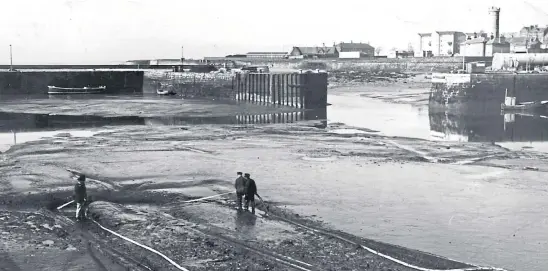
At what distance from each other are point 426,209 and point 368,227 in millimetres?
2445

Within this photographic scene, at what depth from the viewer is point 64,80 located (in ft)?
247

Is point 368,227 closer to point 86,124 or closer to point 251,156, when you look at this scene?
point 251,156

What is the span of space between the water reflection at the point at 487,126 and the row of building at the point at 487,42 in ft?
86.4

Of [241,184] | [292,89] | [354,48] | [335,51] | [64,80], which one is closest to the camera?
[241,184]

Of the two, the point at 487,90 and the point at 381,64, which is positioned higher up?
the point at 381,64

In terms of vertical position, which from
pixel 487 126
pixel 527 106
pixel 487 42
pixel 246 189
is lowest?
pixel 487 126

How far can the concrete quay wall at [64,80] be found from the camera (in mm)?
73250

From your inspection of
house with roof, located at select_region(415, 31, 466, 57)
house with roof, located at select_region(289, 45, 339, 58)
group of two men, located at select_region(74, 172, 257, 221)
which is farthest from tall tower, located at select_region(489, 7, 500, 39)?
group of two men, located at select_region(74, 172, 257, 221)

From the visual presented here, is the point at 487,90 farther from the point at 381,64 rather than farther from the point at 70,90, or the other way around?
the point at 381,64

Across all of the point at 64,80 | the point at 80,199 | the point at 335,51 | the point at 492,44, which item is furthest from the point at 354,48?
the point at 80,199

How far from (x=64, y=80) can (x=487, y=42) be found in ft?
211

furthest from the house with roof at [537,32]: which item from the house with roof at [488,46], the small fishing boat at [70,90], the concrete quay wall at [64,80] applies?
the small fishing boat at [70,90]

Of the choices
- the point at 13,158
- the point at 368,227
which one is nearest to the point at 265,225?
the point at 368,227

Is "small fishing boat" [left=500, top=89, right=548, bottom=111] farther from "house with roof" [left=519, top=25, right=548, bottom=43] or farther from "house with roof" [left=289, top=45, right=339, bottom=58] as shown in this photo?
"house with roof" [left=289, top=45, right=339, bottom=58]
